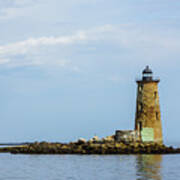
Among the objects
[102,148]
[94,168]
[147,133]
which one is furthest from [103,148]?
[94,168]

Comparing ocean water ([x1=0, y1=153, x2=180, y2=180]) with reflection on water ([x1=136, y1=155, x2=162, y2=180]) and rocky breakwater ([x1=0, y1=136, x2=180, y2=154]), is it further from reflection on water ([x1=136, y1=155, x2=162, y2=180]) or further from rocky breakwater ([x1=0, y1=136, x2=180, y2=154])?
rocky breakwater ([x1=0, y1=136, x2=180, y2=154])

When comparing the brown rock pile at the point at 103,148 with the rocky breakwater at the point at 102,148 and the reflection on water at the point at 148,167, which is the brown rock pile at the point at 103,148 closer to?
the rocky breakwater at the point at 102,148

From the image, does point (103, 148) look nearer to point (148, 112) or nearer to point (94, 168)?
point (148, 112)

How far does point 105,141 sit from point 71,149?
2615 mm

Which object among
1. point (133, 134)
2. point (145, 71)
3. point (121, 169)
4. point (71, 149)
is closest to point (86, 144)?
point (71, 149)

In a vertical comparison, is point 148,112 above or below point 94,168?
above

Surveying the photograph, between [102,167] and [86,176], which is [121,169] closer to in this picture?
[102,167]

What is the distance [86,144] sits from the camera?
134 feet

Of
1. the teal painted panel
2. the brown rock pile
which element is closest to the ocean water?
the brown rock pile

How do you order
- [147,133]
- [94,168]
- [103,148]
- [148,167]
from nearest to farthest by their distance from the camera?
[94,168] < [148,167] < [103,148] < [147,133]

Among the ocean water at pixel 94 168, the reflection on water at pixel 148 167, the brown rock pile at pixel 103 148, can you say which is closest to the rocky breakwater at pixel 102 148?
the brown rock pile at pixel 103 148

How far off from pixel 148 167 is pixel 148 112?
851cm

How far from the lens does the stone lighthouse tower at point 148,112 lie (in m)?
39.7

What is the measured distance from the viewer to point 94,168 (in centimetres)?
3150
